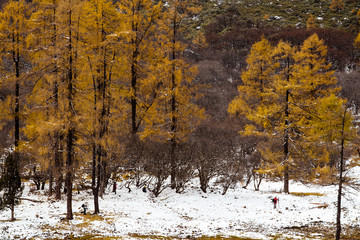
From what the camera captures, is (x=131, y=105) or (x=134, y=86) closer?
(x=134, y=86)

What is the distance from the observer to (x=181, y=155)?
63.9 ft

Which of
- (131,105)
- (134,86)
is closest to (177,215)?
(131,105)

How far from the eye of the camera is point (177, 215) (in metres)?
15.4

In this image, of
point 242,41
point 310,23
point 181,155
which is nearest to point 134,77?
point 181,155

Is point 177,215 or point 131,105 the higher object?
point 131,105

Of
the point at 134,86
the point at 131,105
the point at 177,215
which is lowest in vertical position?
the point at 177,215

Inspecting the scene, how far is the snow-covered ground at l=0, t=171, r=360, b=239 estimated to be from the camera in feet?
38.7

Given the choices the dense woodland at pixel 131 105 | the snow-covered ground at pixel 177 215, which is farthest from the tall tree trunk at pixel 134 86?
the snow-covered ground at pixel 177 215

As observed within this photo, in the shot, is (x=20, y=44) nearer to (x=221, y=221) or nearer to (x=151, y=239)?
(x=151, y=239)

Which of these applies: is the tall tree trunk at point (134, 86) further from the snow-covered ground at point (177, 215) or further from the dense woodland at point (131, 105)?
the snow-covered ground at point (177, 215)

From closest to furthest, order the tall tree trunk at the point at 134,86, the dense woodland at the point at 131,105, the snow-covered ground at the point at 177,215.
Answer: the snow-covered ground at the point at 177,215, the dense woodland at the point at 131,105, the tall tree trunk at the point at 134,86

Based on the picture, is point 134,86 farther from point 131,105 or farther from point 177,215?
point 177,215

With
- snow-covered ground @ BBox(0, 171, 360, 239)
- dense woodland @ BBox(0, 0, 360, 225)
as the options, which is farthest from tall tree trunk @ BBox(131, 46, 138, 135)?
snow-covered ground @ BBox(0, 171, 360, 239)

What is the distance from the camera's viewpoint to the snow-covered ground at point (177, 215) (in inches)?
464
